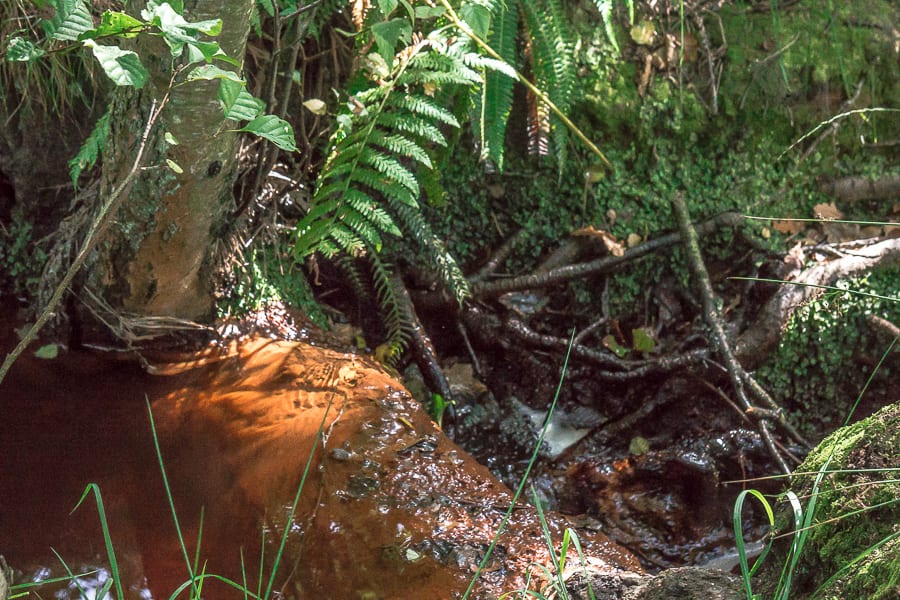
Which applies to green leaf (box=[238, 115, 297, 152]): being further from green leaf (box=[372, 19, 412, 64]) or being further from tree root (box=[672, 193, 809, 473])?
tree root (box=[672, 193, 809, 473])

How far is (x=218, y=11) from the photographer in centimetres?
227

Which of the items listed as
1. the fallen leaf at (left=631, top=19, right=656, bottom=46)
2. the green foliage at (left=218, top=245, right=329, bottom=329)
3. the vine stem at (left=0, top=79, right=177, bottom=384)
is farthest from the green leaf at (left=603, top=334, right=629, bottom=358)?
the vine stem at (left=0, top=79, right=177, bottom=384)

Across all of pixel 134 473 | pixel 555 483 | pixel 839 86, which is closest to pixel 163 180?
pixel 134 473

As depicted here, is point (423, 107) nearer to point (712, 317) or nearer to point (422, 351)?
point (422, 351)

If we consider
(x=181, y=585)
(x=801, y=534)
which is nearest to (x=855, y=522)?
(x=801, y=534)

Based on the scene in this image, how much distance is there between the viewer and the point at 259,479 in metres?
2.56

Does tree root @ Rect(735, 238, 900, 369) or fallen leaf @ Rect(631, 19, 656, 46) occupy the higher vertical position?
fallen leaf @ Rect(631, 19, 656, 46)

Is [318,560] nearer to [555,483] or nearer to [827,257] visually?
[555,483]

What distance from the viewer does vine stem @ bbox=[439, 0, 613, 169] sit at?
3.13 metres

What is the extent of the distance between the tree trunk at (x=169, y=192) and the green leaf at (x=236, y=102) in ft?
1.76

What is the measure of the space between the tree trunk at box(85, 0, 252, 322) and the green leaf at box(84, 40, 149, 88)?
0.70m

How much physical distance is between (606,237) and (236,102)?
253 cm

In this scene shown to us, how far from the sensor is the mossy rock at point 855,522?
1.41 meters

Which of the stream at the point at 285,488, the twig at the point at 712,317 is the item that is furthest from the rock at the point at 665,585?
the twig at the point at 712,317
